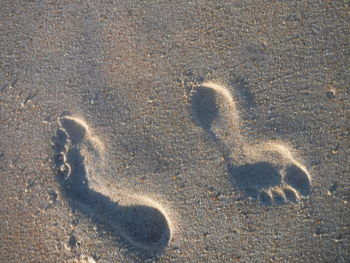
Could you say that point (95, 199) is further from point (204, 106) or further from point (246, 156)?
point (246, 156)

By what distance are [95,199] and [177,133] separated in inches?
36.0

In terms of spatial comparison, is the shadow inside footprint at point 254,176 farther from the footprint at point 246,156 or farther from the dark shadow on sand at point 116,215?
the dark shadow on sand at point 116,215

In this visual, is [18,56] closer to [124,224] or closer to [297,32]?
[124,224]

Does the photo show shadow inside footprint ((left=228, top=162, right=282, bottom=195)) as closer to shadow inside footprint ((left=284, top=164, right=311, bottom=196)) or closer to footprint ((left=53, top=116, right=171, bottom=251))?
shadow inside footprint ((left=284, top=164, right=311, bottom=196))

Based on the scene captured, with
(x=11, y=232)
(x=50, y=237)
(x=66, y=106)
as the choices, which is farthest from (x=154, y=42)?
(x=11, y=232)

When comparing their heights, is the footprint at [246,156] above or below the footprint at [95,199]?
above

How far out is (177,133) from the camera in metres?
2.49

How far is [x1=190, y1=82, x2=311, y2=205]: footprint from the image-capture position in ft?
7.96

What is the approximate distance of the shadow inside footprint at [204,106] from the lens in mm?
2498

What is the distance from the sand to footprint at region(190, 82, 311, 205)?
1cm

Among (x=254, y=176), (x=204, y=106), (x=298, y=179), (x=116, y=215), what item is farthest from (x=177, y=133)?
(x=298, y=179)

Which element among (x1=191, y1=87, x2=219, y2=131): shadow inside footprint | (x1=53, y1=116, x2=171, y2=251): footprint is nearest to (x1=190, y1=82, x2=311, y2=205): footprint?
(x1=191, y1=87, x2=219, y2=131): shadow inside footprint

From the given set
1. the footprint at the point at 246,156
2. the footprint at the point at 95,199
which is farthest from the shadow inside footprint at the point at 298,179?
the footprint at the point at 95,199

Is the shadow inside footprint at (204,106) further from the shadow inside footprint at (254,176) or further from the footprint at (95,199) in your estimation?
the footprint at (95,199)
